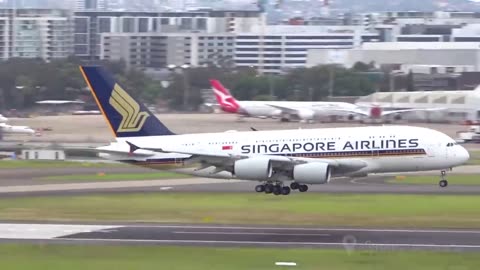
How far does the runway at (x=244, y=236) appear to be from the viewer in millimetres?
32812

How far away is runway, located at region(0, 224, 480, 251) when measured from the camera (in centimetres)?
3281

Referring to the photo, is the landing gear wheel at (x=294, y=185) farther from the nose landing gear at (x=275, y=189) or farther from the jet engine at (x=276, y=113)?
the jet engine at (x=276, y=113)

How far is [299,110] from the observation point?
112750mm

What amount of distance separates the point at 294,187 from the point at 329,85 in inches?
3610

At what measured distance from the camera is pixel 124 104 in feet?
163

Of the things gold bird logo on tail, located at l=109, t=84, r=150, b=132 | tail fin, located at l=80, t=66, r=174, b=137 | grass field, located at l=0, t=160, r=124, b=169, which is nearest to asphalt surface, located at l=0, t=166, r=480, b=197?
tail fin, located at l=80, t=66, r=174, b=137

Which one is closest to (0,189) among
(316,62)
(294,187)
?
(294,187)

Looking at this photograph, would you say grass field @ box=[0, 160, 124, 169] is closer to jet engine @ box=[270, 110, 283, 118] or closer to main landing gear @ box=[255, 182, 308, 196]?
main landing gear @ box=[255, 182, 308, 196]

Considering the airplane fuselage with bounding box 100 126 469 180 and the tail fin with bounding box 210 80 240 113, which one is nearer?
the airplane fuselage with bounding box 100 126 469 180

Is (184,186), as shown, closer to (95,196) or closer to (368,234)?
(95,196)

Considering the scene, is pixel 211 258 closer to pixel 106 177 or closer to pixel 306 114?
pixel 106 177

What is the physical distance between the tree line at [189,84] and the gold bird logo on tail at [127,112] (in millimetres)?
80952

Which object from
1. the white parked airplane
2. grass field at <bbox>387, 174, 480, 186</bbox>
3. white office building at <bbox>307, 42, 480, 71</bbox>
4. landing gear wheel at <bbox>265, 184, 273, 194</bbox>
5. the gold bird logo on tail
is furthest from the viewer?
white office building at <bbox>307, 42, 480, 71</bbox>

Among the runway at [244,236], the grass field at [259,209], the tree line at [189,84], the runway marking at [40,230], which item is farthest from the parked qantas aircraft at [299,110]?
the runway marking at [40,230]
